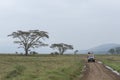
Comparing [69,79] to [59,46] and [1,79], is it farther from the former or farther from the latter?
[59,46]

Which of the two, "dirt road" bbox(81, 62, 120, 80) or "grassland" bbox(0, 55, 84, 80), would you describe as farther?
"dirt road" bbox(81, 62, 120, 80)

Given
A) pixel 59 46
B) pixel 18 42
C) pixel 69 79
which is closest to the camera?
pixel 69 79

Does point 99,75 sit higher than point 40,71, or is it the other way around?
point 40,71

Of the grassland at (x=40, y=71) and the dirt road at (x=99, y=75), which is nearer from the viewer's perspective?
the grassland at (x=40, y=71)

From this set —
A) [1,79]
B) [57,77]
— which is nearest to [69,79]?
[57,77]

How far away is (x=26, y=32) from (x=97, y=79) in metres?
91.9

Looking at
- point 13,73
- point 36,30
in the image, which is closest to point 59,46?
point 36,30

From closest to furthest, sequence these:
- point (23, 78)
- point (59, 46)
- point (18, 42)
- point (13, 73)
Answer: point (23, 78)
point (13, 73)
point (18, 42)
point (59, 46)

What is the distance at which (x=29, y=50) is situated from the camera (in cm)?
11712

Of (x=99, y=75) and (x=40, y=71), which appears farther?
(x=40, y=71)

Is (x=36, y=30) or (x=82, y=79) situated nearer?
(x=82, y=79)

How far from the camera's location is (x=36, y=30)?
118875mm

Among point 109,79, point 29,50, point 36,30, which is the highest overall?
point 36,30

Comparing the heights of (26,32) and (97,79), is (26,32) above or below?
above
